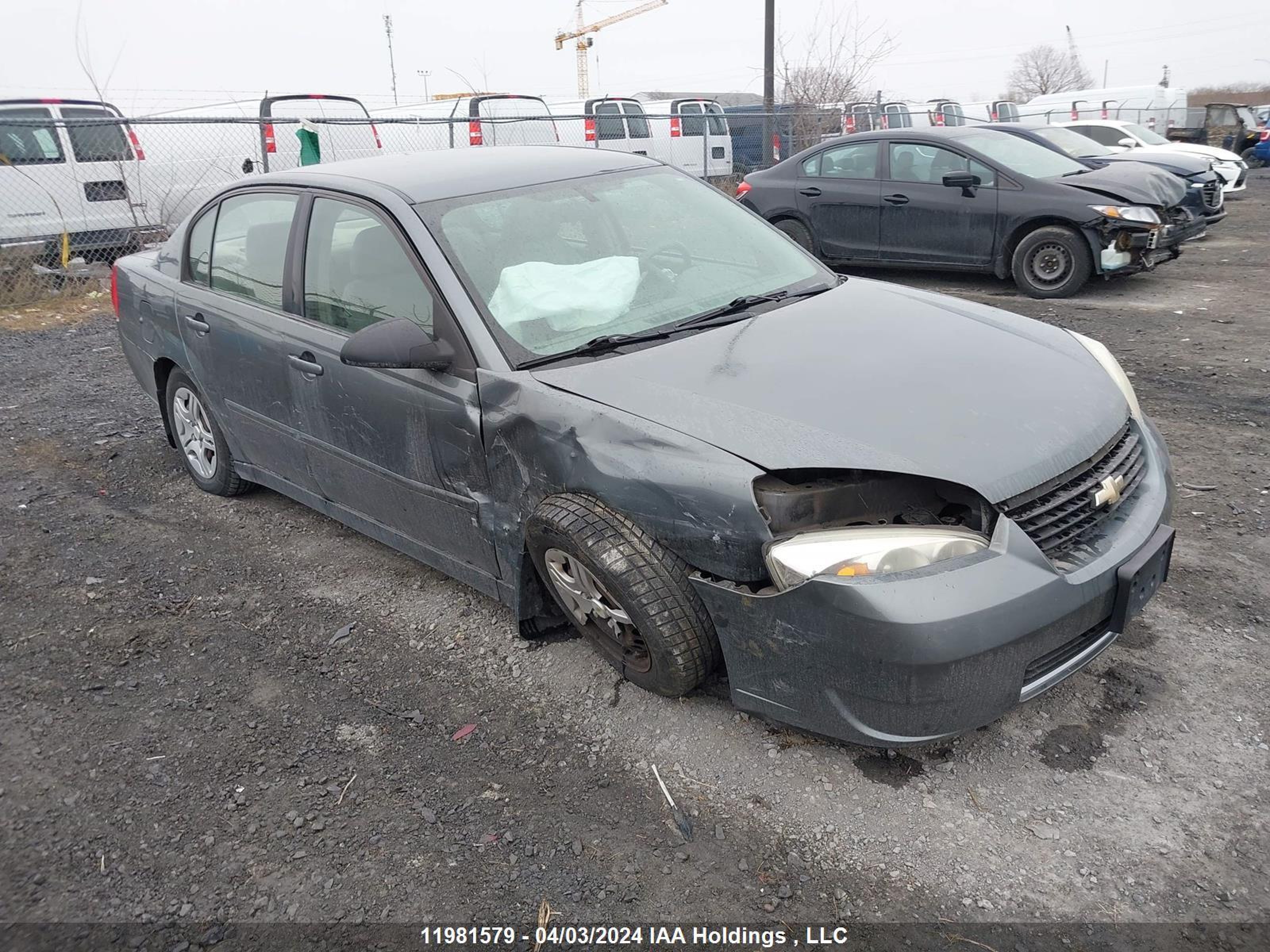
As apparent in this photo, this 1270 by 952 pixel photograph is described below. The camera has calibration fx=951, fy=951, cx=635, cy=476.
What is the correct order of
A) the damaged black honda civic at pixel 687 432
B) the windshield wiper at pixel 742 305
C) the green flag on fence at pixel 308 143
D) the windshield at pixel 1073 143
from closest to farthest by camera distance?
the damaged black honda civic at pixel 687 432 → the windshield wiper at pixel 742 305 → the windshield at pixel 1073 143 → the green flag on fence at pixel 308 143

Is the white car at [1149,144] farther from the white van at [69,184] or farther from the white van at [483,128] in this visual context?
the white van at [69,184]

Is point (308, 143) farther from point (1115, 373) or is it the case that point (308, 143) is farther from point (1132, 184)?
point (1115, 373)

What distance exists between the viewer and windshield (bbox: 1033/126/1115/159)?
1100 cm

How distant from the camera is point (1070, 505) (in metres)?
2.62

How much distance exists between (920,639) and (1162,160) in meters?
11.6

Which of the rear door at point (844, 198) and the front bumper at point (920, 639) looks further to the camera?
the rear door at point (844, 198)

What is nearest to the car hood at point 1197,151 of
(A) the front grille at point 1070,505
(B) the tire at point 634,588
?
(A) the front grille at point 1070,505

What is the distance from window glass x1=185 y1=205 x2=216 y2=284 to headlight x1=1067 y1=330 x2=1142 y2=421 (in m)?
3.81

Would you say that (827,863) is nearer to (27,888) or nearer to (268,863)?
(268,863)

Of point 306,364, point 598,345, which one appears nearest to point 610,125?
point 306,364

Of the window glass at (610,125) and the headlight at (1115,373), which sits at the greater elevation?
the window glass at (610,125)

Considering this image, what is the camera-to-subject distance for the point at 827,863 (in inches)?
95.3

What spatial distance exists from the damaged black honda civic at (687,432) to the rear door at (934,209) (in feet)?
18.5

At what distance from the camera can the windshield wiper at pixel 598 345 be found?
10.1 feet
